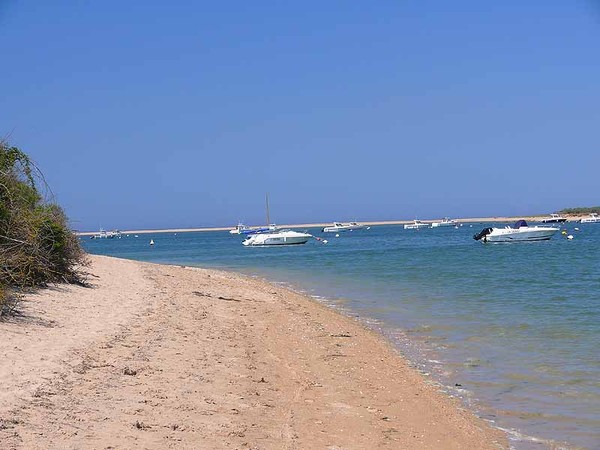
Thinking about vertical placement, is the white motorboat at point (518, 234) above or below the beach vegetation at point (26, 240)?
below

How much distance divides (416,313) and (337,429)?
12.0 metres

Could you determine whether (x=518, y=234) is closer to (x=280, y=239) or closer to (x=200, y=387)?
(x=280, y=239)

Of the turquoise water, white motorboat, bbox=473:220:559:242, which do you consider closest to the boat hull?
white motorboat, bbox=473:220:559:242

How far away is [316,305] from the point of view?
2114 centimetres

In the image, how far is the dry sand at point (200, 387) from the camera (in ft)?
21.5

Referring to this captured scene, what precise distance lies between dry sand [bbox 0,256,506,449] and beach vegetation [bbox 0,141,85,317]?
21.1 inches

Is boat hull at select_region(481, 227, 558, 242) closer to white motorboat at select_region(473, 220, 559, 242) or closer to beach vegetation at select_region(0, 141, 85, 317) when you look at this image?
white motorboat at select_region(473, 220, 559, 242)

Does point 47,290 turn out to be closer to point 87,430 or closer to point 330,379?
point 330,379

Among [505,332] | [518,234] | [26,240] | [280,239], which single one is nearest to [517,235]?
[518,234]

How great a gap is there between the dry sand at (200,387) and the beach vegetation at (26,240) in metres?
0.54

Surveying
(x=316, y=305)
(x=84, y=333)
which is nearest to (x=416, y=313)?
(x=316, y=305)

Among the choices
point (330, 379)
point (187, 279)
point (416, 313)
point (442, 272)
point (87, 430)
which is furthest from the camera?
point (442, 272)

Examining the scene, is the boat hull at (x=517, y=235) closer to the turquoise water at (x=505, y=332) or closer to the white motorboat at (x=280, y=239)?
the white motorboat at (x=280, y=239)

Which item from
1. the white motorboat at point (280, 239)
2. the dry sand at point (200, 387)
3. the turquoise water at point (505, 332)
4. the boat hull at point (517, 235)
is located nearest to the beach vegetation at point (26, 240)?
the dry sand at point (200, 387)
